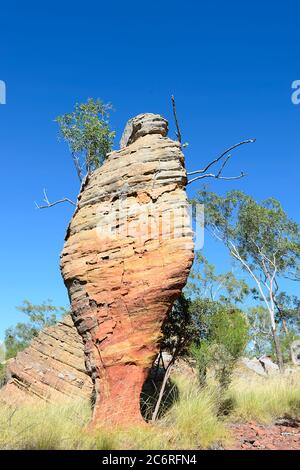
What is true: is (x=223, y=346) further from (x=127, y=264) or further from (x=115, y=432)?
(x=115, y=432)

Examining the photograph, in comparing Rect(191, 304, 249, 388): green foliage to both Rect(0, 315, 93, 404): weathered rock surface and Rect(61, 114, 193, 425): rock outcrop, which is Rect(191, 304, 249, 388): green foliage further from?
Rect(61, 114, 193, 425): rock outcrop

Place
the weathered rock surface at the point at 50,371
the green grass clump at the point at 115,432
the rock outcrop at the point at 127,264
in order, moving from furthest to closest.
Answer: the weathered rock surface at the point at 50,371 < the rock outcrop at the point at 127,264 < the green grass clump at the point at 115,432

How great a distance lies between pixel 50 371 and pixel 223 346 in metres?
4.95

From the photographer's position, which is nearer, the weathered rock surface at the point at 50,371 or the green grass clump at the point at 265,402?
the green grass clump at the point at 265,402

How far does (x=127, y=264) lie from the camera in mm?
7648

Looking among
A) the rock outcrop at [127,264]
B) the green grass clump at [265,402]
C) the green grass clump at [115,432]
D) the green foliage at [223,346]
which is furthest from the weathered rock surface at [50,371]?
the rock outcrop at [127,264]

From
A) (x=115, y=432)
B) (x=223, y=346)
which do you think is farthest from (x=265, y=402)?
(x=115, y=432)

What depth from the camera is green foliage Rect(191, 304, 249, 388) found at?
9.88 m

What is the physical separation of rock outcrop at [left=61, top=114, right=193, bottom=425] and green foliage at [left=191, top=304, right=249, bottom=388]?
11.0ft

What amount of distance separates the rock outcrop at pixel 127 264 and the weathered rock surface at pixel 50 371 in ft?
13.2

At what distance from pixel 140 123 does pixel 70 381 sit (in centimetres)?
700

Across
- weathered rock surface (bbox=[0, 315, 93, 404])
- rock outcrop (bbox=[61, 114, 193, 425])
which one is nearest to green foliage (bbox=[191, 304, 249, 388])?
weathered rock surface (bbox=[0, 315, 93, 404])

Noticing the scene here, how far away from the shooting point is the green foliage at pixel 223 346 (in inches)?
389

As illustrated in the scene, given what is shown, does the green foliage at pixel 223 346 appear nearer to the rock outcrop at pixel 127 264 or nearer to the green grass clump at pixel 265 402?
the green grass clump at pixel 265 402
